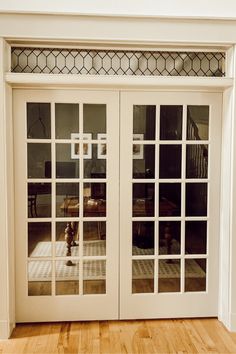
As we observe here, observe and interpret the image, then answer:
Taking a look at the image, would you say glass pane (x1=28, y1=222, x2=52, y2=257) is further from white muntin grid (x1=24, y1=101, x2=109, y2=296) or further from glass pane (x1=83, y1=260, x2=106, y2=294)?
glass pane (x1=83, y1=260, x2=106, y2=294)

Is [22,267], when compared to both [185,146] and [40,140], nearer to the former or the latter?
[40,140]

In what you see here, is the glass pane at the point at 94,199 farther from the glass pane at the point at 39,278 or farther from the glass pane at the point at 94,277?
the glass pane at the point at 39,278

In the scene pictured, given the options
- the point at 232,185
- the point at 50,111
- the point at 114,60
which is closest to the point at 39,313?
the point at 50,111

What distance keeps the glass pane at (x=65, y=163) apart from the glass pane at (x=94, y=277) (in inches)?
31.4

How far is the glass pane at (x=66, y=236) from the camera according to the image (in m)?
3.58

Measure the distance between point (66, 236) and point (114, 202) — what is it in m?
0.51

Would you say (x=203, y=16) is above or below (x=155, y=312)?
above

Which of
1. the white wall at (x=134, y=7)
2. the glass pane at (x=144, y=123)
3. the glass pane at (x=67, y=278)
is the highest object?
the white wall at (x=134, y=7)

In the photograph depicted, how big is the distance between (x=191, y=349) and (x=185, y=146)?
1641mm

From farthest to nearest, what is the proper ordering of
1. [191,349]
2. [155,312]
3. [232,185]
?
[155,312], [232,185], [191,349]

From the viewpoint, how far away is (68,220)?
141 inches

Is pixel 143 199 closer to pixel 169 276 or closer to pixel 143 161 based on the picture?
pixel 143 161

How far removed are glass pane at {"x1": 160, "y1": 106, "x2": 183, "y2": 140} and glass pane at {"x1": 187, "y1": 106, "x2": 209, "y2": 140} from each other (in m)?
0.08

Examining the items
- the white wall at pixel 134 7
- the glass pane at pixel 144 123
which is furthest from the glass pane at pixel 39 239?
the white wall at pixel 134 7
